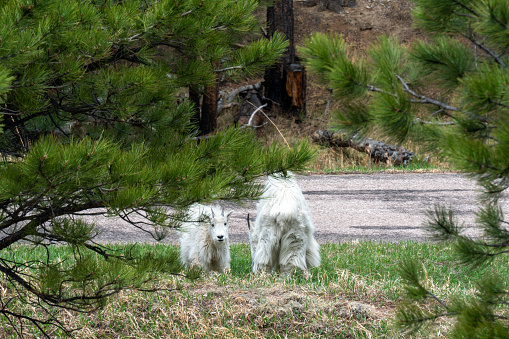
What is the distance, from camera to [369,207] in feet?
41.3

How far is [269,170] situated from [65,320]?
2.90 metres

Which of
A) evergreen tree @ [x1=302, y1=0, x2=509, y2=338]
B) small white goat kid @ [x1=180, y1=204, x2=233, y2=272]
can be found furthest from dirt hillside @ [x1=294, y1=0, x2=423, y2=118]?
evergreen tree @ [x1=302, y1=0, x2=509, y2=338]

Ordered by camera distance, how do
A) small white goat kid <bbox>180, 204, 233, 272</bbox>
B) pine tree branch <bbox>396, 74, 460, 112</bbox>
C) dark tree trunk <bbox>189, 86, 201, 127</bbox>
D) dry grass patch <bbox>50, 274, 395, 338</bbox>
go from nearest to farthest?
pine tree branch <bbox>396, 74, 460, 112</bbox>
dark tree trunk <bbox>189, 86, 201, 127</bbox>
dry grass patch <bbox>50, 274, 395, 338</bbox>
small white goat kid <bbox>180, 204, 233, 272</bbox>

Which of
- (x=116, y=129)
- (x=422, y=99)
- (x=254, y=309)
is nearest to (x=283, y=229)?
(x=254, y=309)

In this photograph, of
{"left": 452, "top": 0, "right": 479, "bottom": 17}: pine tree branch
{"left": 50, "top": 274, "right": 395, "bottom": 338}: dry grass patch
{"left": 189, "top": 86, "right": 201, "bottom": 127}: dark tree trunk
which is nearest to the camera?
{"left": 452, "top": 0, "right": 479, "bottom": 17}: pine tree branch

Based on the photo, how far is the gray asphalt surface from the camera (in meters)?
10.4

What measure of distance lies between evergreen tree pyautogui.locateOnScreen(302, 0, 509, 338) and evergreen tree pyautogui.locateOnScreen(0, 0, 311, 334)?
3.25ft

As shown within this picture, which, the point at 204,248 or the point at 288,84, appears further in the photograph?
the point at 288,84

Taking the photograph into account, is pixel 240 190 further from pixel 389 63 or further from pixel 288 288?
pixel 288 288

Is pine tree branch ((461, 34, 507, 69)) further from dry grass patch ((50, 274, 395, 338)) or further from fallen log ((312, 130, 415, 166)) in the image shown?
fallen log ((312, 130, 415, 166))

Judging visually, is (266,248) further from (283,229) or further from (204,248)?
(204,248)

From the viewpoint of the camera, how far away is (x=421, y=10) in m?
3.28

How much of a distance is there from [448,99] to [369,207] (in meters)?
9.44

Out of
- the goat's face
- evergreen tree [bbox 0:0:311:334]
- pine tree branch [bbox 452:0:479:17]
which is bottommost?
the goat's face
